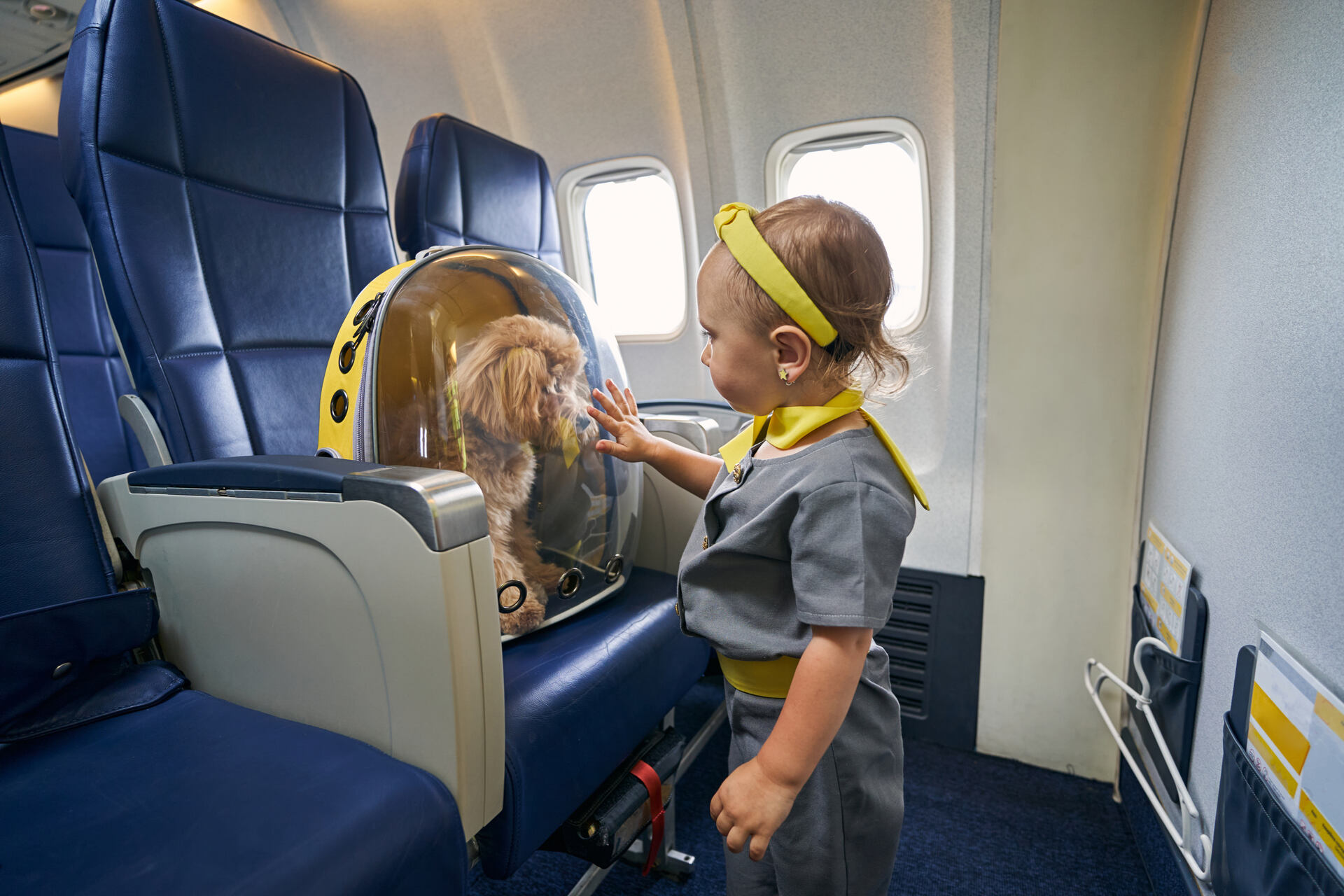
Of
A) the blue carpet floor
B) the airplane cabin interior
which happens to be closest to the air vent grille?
the airplane cabin interior

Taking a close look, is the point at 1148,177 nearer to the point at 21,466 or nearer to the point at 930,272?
the point at 930,272

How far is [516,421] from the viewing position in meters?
1.05

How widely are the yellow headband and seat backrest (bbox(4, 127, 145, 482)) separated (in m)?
2.14

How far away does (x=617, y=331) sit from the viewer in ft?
9.36

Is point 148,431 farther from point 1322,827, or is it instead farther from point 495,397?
point 1322,827

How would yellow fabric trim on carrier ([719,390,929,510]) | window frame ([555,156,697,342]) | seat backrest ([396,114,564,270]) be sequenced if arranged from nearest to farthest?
yellow fabric trim on carrier ([719,390,929,510]) → seat backrest ([396,114,564,270]) → window frame ([555,156,697,342])

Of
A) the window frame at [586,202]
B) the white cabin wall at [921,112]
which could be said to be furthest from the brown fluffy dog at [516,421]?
the window frame at [586,202]

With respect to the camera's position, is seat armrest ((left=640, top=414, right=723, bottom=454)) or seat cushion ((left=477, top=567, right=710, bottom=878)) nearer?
seat cushion ((left=477, top=567, right=710, bottom=878))

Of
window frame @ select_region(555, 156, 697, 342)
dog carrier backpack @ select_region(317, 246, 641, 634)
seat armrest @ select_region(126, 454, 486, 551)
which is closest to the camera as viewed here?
seat armrest @ select_region(126, 454, 486, 551)

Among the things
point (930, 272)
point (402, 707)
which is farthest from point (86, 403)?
point (930, 272)

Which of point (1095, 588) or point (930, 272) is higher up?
point (930, 272)

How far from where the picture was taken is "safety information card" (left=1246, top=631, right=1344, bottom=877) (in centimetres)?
79

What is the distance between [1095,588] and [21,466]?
2313mm

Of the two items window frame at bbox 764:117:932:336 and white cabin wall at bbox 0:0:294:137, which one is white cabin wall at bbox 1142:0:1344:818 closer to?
window frame at bbox 764:117:932:336
